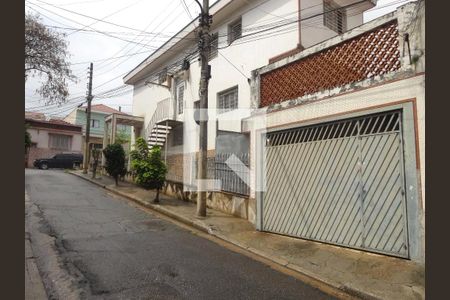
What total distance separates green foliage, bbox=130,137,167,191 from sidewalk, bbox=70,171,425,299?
9.75 ft

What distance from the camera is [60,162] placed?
28.9 metres

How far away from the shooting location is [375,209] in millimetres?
5965

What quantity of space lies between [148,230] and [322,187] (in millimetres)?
4333

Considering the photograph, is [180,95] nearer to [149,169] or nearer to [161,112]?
[161,112]

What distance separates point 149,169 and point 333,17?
28.1 feet

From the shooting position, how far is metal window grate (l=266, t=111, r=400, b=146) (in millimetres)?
6026

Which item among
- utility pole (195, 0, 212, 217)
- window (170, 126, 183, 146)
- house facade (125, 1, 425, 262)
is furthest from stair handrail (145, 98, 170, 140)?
utility pole (195, 0, 212, 217)

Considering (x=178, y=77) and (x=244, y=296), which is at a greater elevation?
(x=178, y=77)

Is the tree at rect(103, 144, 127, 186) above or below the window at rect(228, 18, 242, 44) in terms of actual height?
below

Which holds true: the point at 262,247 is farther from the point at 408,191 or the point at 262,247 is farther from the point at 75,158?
the point at 75,158

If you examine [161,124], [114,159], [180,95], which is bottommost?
[114,159]

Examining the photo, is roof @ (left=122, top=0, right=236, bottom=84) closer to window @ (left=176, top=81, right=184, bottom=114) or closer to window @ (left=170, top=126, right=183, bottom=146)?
window @ (left=176, top=81, right=184, bottom=114)

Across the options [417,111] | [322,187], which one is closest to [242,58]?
[322,187]

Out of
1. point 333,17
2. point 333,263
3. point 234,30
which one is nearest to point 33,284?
point 333,263
